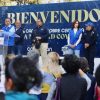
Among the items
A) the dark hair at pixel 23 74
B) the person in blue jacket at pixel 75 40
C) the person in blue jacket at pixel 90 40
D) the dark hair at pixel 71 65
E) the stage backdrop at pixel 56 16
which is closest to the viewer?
the dark hair at pixel 23 74

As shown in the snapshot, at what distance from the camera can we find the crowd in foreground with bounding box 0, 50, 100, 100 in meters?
3.01

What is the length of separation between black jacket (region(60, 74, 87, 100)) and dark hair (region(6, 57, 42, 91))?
2.12m

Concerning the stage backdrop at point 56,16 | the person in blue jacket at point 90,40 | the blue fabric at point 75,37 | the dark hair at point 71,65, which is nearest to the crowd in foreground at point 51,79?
the dark hair at point 71,65

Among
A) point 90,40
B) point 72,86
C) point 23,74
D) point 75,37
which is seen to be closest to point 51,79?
point 72,86

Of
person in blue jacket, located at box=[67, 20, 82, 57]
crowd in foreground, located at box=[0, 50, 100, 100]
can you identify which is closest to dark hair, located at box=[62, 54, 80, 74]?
crowd in foreground, located at box=[0, 50, 100, 100]

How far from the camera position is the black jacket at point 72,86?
5.20 meters

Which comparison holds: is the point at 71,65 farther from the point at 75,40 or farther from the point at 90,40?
the point at 75,40

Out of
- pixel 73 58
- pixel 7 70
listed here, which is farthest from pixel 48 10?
pixel 7 70

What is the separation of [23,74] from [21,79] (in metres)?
0.04

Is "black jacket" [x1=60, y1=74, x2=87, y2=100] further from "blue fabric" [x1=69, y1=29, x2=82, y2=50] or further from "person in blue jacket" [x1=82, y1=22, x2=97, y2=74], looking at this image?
"blue fabric" [x1=69, y1=29, x2=82, y2=50]

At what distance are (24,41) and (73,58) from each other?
1347 cm

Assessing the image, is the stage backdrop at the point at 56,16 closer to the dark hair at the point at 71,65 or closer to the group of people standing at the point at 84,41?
the group of people standing at the point at 84,41

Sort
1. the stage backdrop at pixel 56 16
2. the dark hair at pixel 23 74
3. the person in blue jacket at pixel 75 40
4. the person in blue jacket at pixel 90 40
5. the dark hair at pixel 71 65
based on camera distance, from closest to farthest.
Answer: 1. the dark hair at pixel 23 74
2. the dark hair at pixel 71 65
3. the person in blue jacket at pixel 90 40
4. the person in blue jacket at pixel 75 40
5. the stage backdrop at pixel 56 16

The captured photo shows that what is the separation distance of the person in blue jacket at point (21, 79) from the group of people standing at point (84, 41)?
39.2 ft
